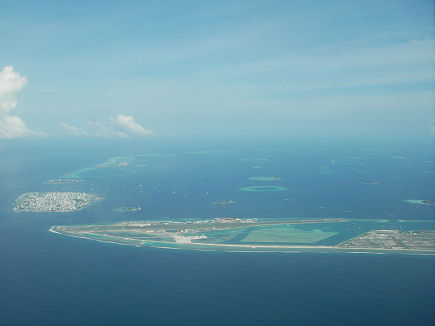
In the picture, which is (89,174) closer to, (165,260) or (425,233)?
(165,260)

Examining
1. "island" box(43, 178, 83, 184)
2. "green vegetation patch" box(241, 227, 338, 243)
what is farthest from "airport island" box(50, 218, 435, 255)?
"island" box(43, 178, 83, 184)

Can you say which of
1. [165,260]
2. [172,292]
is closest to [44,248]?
[165,260]

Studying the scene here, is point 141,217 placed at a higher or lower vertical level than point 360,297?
higher

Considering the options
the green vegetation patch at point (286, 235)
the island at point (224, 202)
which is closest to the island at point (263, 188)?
the island at point (224, 202)

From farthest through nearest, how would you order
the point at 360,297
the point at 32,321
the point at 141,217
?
the point at 141,217, the point at 360,297, the point at 32,321

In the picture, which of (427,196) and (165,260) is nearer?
(165,260)

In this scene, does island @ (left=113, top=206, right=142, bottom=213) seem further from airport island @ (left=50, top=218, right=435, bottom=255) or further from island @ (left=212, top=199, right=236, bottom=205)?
island @ (left=212, top=199, right=236, bottom=205)

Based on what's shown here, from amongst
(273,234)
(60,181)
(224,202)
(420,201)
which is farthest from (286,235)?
(60,181)

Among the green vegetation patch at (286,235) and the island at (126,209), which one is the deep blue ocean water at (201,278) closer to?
the island at (126,209)
